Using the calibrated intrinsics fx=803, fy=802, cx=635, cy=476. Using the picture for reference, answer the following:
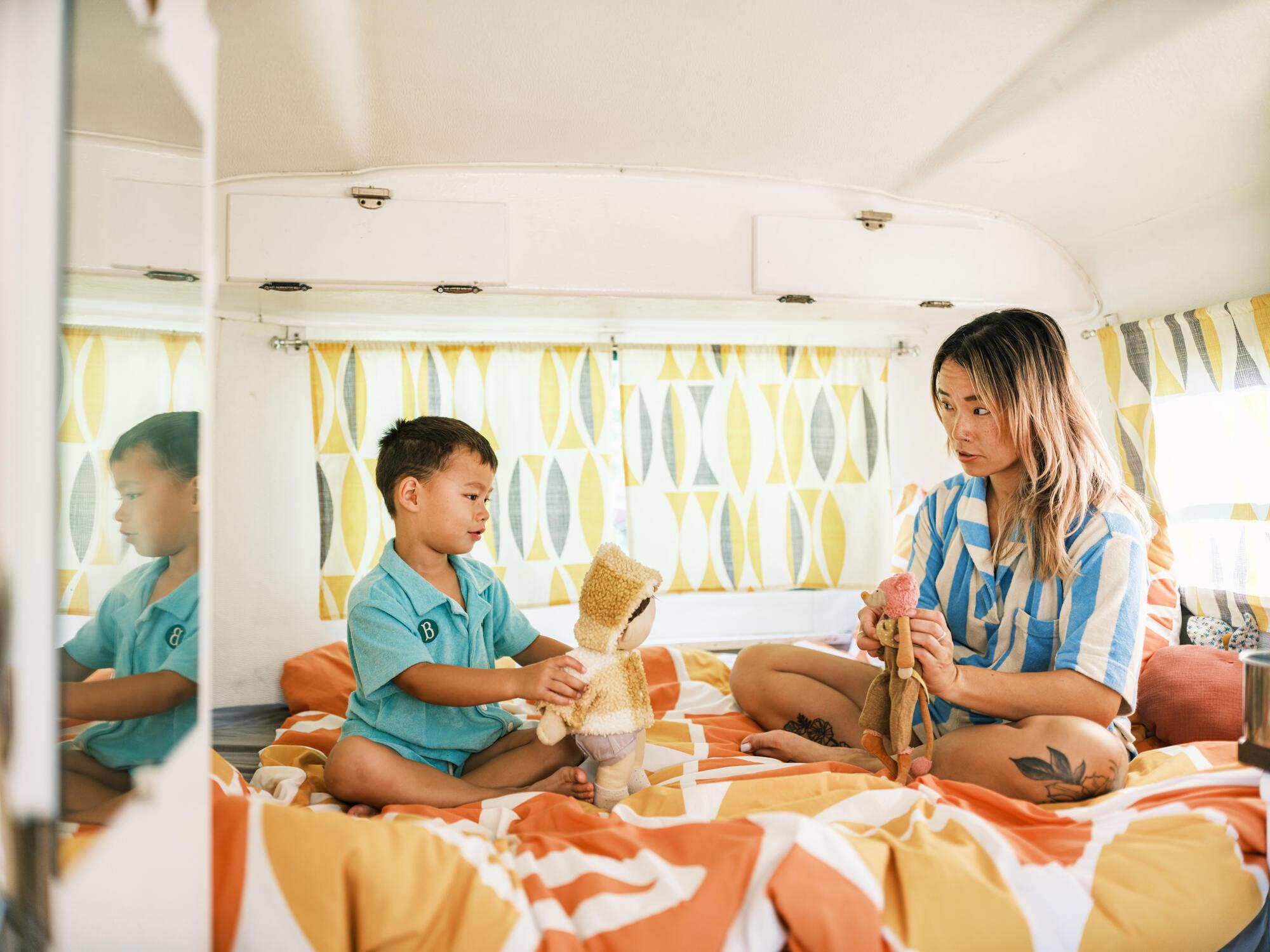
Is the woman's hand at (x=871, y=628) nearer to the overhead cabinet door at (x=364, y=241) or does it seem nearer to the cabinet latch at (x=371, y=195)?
the overhead cabinet door at (x=364, y=241)

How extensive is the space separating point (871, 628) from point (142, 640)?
1.16 metres

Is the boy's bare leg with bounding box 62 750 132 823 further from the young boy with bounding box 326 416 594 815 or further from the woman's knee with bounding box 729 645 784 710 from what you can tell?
the woman's knee with bounding box 729 645 784 710

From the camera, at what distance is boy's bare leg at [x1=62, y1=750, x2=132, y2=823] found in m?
0.61

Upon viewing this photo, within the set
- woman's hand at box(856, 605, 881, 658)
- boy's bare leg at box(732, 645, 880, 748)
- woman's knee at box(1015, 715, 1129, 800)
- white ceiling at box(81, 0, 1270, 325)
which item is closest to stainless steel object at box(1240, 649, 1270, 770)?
woman's knee at box(1015, 715, 1129, 800)

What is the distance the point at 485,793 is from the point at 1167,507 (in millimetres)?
1948

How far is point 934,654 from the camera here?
54.0 inches

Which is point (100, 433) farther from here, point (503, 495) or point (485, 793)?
point (503, 495)

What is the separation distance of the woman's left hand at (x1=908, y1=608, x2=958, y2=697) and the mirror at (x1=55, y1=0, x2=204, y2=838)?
1095mm

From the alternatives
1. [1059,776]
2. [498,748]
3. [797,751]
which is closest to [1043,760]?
[1059,776]

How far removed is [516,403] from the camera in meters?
2.60

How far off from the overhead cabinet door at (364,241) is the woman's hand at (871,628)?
119 centimetres

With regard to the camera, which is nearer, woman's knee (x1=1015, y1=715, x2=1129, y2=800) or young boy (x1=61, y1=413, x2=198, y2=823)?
young boy (x1=61, y1=413, x2=198, y2=823)

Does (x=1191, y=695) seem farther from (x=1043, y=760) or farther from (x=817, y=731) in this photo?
(x=817, y=731)

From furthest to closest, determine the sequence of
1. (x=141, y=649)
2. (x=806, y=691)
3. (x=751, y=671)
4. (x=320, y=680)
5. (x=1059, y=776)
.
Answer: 1. (x=320, y=680)
2. (x=751, y=671)
3. (x=806, y=691)
4. (x=1059, y=776)
5. (x=141, y=649)
